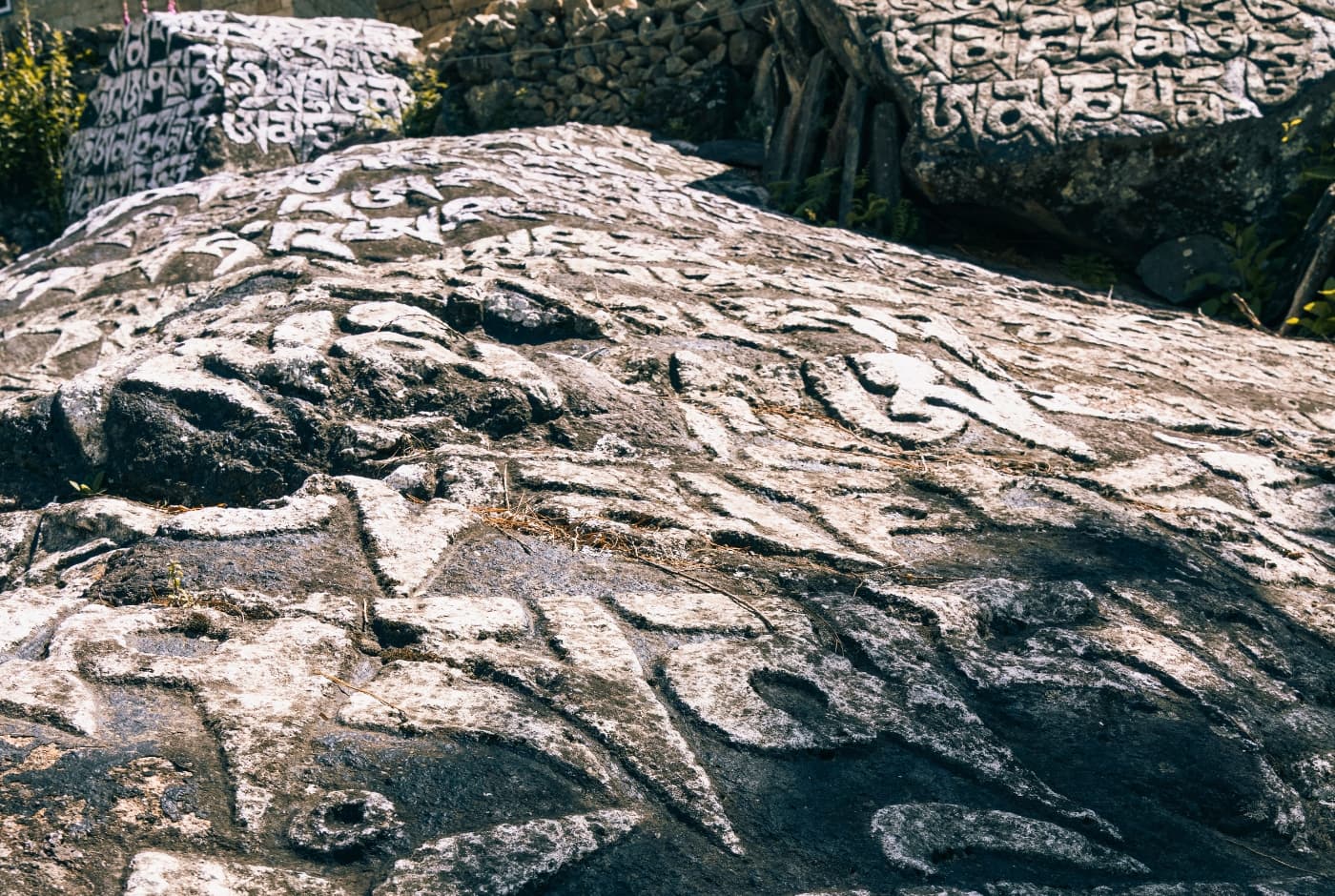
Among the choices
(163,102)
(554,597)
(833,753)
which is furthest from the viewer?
(163,102)

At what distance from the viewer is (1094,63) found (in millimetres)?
5555

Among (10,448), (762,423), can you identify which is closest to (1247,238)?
(762,423)

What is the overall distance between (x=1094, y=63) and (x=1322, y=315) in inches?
63.1

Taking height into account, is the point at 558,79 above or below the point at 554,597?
above

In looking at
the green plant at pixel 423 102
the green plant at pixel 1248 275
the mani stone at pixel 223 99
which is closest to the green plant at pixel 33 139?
the mani stone at pixel 223 99

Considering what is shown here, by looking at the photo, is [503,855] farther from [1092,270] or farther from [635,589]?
[1092,270]

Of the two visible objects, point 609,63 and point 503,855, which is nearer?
point 503,855

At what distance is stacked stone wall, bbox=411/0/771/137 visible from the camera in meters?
7.43

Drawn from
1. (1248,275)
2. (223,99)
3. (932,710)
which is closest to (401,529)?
(932,710)

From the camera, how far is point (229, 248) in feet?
15.3

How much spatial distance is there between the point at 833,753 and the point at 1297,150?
4642 millimetres

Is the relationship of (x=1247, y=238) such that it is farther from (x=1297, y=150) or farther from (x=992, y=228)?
(x=992, y=228)

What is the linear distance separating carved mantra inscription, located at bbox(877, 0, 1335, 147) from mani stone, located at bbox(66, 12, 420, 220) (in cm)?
373

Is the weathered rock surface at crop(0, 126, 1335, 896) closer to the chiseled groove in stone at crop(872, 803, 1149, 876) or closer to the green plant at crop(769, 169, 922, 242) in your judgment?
the chiseled groove in stone at crop(872, 803, 1149, 876)
